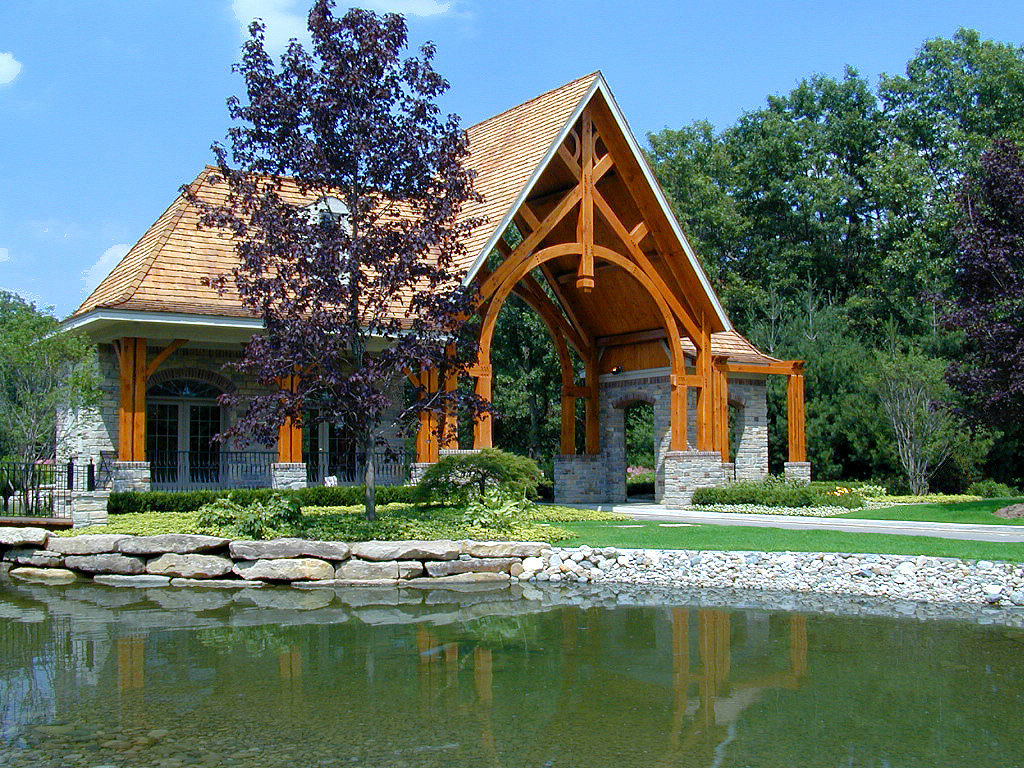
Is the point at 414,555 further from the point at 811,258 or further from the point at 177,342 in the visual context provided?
the point at 811,258

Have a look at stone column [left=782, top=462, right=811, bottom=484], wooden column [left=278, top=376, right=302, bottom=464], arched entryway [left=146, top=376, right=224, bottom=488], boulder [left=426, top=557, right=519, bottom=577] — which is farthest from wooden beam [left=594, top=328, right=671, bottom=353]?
boulder [left=426, top=557, right=519, bottom=577]

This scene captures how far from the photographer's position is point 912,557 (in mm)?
12219

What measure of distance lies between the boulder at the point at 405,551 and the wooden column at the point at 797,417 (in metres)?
14.8

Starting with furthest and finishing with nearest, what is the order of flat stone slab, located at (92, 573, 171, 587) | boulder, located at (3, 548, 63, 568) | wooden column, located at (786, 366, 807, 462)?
wooden column, located at (786, 366, 807, 462), boulder, located at (3, 548, 63, 568), flat stone slab, located at (92, 573, 171, 587)

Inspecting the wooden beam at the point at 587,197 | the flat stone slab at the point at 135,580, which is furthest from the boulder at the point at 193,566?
the wooden beam at the point at 587,197

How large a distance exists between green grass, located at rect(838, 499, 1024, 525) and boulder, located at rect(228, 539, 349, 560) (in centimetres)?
1005

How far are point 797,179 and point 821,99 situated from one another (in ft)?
16.5

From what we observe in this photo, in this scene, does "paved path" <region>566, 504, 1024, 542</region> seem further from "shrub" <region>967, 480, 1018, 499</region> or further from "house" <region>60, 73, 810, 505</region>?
"shrub" <region>967, 480, 1018, 499</region>

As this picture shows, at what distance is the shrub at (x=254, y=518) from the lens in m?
13.8

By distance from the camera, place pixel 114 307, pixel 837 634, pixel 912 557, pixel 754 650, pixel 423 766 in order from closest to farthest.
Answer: pixel 423 766
pixel 754 650
pixel 837 634
pixel 912 557
pixel 114 307

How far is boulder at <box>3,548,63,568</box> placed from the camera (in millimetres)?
14180

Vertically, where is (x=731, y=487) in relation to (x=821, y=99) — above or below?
below

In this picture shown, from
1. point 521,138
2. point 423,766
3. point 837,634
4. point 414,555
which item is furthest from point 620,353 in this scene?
point 423,766

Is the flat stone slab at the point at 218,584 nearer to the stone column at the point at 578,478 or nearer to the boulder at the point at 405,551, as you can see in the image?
the boulder at the point at 405,551
